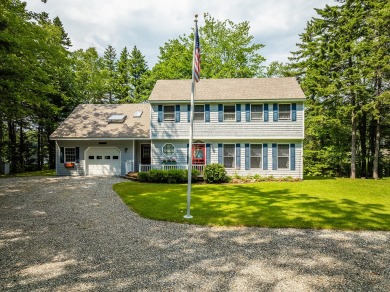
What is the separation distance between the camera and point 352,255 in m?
4.93

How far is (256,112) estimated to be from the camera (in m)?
16.5

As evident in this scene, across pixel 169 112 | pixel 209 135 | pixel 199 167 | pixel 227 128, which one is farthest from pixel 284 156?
pixel 169 112

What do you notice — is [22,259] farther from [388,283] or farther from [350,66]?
[350,66]

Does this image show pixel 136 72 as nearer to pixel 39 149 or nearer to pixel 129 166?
pixel 39 149

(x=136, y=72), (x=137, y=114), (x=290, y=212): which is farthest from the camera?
(x=136, y=72)

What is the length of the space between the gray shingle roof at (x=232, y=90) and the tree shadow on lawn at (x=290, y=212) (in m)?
7.86

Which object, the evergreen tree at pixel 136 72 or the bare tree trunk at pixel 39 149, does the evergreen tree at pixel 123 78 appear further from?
the bare tree trunk at pixel 39 149

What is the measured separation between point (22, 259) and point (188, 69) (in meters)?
25.1

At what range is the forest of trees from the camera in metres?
12.0

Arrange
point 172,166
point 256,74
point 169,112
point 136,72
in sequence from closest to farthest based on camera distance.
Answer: point 172,166 → point 169,112 → point 256,74 → point 136,72

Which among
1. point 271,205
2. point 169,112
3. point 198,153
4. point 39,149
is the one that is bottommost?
point 271,205

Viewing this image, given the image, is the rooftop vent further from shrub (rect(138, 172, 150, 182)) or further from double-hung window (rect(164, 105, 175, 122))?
shrub (rect(138, 172, 150, 182))

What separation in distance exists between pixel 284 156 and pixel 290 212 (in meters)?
8.74

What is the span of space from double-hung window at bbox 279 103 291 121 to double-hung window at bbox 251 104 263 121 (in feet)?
4.49
